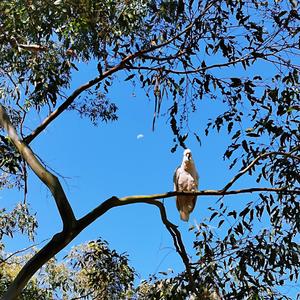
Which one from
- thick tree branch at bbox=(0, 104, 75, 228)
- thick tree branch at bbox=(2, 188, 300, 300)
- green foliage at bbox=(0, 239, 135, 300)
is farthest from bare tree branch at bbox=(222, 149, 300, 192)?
green foliage at bbox=(0, 239, 135, 300)

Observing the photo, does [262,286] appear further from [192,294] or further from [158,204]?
[158,204]

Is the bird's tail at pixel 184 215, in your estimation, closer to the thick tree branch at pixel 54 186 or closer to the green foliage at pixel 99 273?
the green foliage at pixel 99 273

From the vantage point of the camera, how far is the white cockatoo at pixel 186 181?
4.03m

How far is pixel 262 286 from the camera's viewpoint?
3.04m

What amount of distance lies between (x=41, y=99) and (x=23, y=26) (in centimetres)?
45

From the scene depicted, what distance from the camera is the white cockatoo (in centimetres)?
403

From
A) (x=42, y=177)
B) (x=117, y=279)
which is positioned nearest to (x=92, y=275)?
(x=117, y=279)

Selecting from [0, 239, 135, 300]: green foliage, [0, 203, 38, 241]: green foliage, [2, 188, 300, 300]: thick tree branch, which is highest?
[0, 203, 38, 241]: green foliage

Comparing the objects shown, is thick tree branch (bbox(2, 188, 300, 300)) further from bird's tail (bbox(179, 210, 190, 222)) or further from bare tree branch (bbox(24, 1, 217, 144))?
bird's tail (bbox(179, 210, 190, 222))

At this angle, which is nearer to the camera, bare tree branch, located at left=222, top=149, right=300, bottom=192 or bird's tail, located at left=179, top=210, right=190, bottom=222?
bare tree branch, located at left=222, top=149, right=300, bottom=192

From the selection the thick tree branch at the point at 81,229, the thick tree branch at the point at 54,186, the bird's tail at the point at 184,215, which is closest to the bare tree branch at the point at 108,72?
the thick tree branch at the point at 54,186

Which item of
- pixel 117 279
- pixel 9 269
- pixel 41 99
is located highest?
pixel 9 269

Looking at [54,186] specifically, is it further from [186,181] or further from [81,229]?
[186,181]

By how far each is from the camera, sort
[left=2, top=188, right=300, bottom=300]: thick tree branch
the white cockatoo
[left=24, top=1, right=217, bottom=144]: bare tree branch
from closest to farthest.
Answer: [left=2, top=188, right=300, bottom=300]: thick tree branch
[left=24, top=1, right=217, bottom=144]: bare tree branch
the white cockatoo
